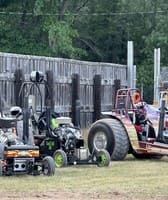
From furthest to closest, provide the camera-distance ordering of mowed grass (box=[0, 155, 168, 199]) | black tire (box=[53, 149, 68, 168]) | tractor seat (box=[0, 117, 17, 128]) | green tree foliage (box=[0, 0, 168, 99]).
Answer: green tree foliage (box=[0, 0, 168, 99]) → black tire (box=[53, 149, 68, 168]) → tractor seat (box=[0, 117, 17, 128]) → mowed grass (box=[0, 155, 168, 199])

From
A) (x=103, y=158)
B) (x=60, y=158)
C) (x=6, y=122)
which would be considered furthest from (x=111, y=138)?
(x=6, y=122)

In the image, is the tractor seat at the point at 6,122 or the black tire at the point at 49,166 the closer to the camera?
the black tire at the point at 49,166

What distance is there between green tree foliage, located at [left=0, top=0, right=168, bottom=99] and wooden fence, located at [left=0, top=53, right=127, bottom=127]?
8.81 m

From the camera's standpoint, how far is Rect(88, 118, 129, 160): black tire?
18017mm

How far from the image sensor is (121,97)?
19359 mm

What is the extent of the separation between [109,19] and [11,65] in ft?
81.0

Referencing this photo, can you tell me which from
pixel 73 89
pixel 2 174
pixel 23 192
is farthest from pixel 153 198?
pixel 73 89

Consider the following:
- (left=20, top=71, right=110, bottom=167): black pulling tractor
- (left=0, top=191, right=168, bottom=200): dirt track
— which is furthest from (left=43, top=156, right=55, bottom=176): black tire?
(left=0, top=191, right=168, bottom=200): dirt track

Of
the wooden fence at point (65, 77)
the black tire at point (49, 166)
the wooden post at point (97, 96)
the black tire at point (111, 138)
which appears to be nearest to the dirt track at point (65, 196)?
the black tire at point (49, 166)

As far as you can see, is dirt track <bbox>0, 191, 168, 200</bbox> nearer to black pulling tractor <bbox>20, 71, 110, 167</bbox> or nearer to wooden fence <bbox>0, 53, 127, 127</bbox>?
black pulling tractor <bbox>20, 71, 110, 167</bbox>

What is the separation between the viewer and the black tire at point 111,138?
709 inches

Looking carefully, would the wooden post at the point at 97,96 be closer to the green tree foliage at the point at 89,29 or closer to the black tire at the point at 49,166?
the green tree foliage at the point at 89,29

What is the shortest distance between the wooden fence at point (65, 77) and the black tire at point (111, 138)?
16.0 ft

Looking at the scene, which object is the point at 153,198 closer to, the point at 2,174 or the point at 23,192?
the point at 23,192
